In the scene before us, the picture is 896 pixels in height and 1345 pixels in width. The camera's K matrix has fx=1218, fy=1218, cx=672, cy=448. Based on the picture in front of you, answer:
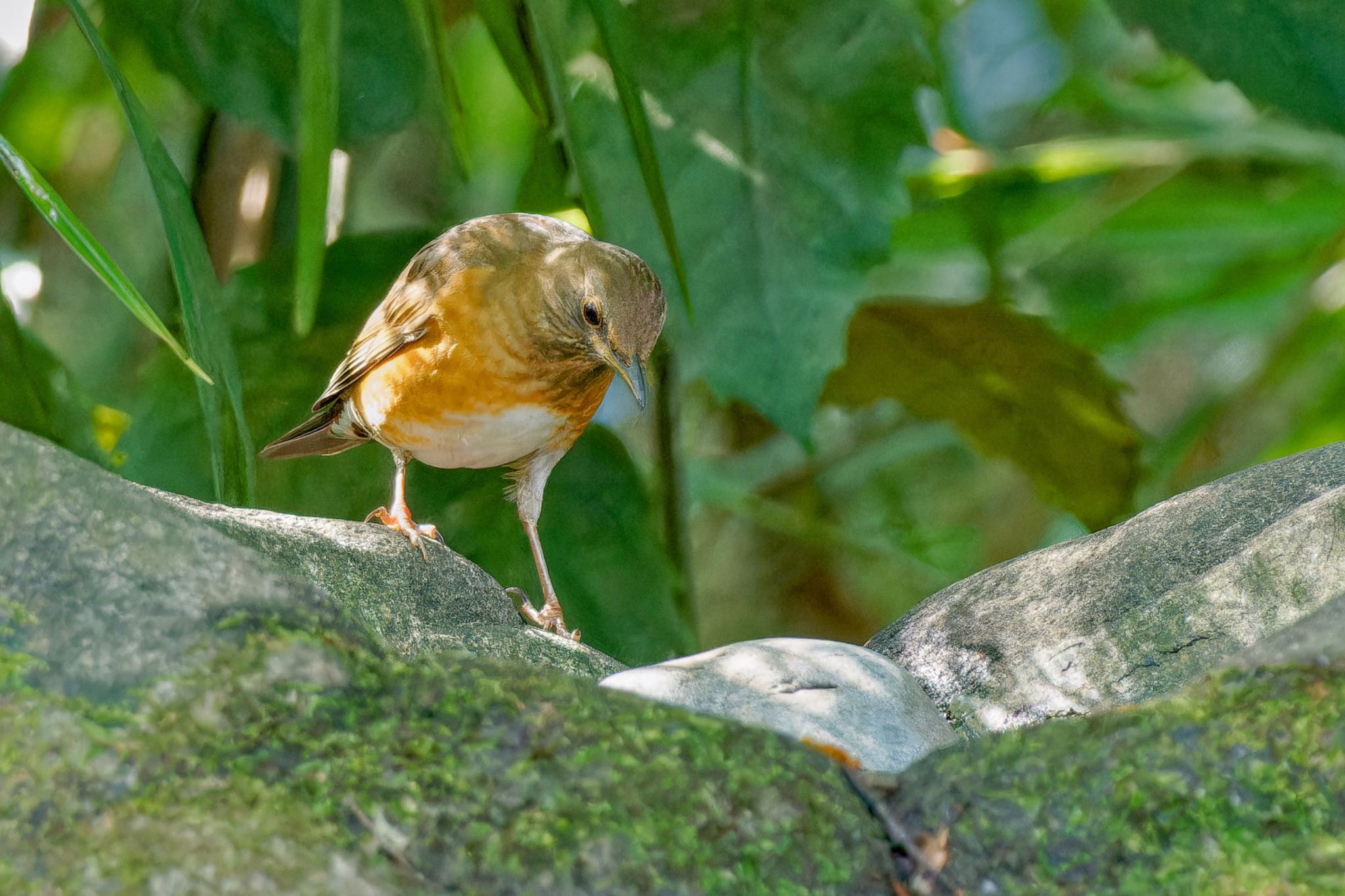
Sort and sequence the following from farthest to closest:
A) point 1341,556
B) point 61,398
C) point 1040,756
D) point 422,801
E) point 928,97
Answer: point 928,97 < point 61,398 < point 1341,556 < point 1040,756 < point 422,801

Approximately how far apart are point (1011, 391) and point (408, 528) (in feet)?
6.98

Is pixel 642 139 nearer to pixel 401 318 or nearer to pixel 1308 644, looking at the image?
pixel 401 318

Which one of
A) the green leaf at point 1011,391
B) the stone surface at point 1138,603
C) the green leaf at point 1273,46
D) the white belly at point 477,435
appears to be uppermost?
the green leaf at point 1273,46

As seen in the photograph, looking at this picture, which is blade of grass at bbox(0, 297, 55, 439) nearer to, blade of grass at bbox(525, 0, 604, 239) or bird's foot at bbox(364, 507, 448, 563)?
bird's foot at bbox(364, 507, 448, 563)

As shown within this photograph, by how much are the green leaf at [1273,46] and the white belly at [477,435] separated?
172 cm

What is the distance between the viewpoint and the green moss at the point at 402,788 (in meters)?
0.90

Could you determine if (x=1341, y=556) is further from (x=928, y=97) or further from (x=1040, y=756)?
(x=928, y=97)

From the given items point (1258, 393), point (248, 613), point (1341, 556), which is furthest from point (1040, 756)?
point (1258, 393)

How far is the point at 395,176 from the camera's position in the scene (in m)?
3.76

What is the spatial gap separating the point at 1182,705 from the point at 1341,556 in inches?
30.7

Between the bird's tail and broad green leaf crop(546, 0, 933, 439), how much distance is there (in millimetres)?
815

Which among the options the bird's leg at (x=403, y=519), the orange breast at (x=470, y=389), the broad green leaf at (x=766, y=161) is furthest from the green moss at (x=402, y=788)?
the broad green leaf at (x=766, y=161)

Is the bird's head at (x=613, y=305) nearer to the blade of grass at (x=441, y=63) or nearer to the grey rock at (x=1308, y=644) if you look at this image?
the blade of grass at (x=441, y=63)

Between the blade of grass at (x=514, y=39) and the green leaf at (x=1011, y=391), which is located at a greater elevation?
the blade of grass at (x=514, y=39)
